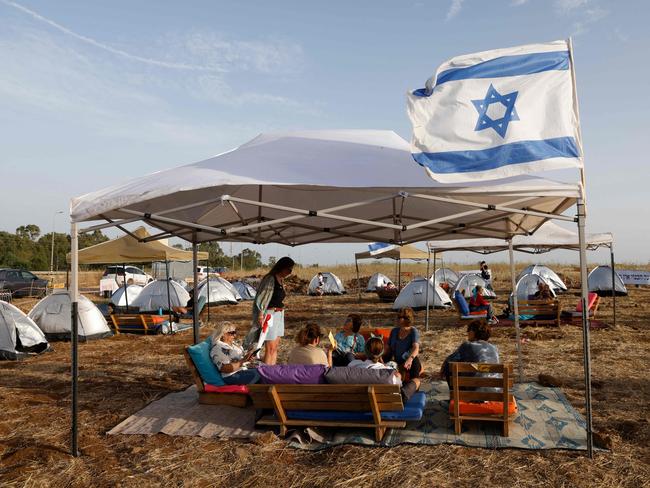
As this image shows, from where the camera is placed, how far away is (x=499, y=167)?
5348 millimetres

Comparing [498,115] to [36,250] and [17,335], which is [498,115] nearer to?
[17,335]

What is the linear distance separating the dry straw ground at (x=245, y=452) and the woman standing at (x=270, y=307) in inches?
63.8

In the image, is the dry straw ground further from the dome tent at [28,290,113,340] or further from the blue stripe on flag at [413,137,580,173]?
the dome tent at [28,290,113,340]

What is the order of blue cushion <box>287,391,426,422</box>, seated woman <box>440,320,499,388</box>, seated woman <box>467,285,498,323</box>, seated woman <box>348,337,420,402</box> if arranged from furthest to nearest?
seated woman <box>467,285,498,323</box>
seated woman <box>440,320,499,388</box>
seated woman <box>348,337,420,402</box>
blue cushion <box>287,391,426,422</box>

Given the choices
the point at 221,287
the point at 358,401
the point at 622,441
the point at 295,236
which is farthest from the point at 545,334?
the point at 221,287

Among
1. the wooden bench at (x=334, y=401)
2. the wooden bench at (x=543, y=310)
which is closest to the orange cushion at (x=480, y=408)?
the wooden bench at (x=334, y=401)

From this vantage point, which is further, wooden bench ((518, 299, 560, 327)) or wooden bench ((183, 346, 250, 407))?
wooden bench ((518, 299, 560, 327))

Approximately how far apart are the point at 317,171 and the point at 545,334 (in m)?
9.44

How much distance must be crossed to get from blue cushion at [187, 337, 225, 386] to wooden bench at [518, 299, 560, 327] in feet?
32.7

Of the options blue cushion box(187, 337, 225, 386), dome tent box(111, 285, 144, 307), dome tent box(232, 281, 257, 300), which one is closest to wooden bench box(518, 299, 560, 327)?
blue cushion box(187, 337, 225, 386)

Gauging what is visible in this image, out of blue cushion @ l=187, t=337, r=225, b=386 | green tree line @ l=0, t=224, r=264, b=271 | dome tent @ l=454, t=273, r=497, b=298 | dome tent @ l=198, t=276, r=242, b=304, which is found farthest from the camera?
green tree line @ l=0, t=224, r=264, b=271

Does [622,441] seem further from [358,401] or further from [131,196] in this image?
[131,196]

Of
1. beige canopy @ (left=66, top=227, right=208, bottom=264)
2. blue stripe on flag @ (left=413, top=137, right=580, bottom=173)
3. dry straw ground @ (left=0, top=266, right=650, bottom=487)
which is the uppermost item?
blue stripe on flag @ (left=413, top=137, right=580, bottom=173)

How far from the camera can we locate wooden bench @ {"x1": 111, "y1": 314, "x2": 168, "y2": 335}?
1538cm
